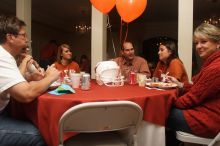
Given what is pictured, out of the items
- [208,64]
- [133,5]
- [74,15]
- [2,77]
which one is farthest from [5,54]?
[74,15]

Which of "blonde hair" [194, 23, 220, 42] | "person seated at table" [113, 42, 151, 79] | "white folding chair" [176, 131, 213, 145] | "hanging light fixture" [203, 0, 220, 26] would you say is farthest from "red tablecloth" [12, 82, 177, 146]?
"hanging light fixture" [203, 0, 220, 26]

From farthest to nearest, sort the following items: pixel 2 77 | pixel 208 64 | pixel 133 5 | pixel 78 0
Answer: pixel 78 0 < pixel 133 5 < pixel 208 64 < pixel 2 77

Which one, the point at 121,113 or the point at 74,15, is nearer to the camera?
the point at 121,113

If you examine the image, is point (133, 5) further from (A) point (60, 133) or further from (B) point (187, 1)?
(A) point (60, 133)

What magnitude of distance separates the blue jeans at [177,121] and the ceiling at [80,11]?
4598 mm

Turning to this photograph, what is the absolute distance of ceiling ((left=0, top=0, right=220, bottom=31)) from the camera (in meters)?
5.98

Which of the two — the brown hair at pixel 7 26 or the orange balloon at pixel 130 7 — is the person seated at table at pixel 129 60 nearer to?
the orange balloon at pixel 130 7

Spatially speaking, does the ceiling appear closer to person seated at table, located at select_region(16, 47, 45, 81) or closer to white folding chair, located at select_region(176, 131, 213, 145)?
person seated at table, located at select_region(16, 47, 45, 81)

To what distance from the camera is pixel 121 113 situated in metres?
1.24

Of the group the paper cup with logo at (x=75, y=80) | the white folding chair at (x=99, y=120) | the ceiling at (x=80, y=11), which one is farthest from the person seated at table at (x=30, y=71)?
the ceiling at (x=80, y=11)

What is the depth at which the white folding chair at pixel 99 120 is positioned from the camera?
45.5 inches

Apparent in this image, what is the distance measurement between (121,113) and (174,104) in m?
0.59

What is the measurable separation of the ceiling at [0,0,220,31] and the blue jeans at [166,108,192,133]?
4598 millimetres

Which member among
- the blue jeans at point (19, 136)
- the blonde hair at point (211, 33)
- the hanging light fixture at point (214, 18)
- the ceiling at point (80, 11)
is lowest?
the blue jeans at point (19, 136)
